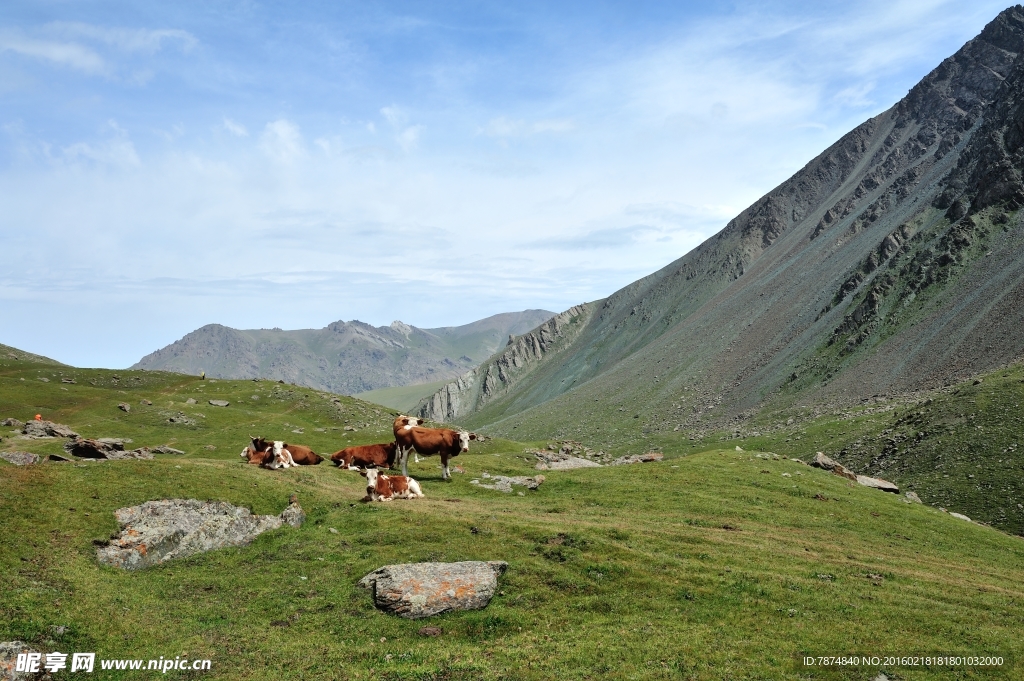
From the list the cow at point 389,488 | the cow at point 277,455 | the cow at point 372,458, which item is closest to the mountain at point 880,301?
the cow at point 372,458

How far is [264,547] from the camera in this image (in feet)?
80.0

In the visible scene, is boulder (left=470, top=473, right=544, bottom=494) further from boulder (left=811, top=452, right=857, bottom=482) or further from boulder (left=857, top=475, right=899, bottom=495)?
boulder (left=857, top=475, right=899, bottom=495)

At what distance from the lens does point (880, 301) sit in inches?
4852

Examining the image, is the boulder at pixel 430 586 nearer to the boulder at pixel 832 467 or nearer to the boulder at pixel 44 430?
the boulder at pixel 832 467

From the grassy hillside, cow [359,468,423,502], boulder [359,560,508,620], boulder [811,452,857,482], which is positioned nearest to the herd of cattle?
cow [359,468,423,502]

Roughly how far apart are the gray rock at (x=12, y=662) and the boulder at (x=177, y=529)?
5711 millimetres

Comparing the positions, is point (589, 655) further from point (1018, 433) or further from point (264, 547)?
point (1018, 433)

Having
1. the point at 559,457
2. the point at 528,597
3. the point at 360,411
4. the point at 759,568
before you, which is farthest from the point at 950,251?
the point at 528,597

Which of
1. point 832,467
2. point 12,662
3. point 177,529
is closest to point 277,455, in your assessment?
point 177,529

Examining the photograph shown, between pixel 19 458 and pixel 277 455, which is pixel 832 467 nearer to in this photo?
pixel 277 455

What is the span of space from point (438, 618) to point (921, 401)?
3299 inches

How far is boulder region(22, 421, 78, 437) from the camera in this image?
46.2m

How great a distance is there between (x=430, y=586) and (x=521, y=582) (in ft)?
11.0

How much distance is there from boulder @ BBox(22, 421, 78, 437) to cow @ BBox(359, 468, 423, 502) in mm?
32302
